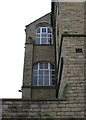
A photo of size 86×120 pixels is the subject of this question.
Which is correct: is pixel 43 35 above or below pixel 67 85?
above

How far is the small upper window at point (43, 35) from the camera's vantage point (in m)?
23.1

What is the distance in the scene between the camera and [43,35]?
2355 cm

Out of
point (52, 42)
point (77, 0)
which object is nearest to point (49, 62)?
point (52, 42)

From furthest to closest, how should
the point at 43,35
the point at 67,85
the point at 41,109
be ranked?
1. the point at 43,35
2. the point at 67,85
3. the point at 41,109

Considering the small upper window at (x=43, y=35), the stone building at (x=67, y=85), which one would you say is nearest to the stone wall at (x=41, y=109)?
the stone building at (x=67, y=85)

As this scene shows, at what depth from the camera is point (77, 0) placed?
12.0m

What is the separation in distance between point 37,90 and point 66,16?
8840mm

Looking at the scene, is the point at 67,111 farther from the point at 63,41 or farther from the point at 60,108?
the point at 63,41

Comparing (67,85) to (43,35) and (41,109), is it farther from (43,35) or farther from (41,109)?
(43,35)

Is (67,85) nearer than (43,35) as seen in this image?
Yes

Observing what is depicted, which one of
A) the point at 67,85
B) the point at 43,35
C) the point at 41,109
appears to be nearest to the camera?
the point at 41,109

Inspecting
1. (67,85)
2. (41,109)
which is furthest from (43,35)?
(41,109)

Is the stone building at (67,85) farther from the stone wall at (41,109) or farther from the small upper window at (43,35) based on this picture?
the small upper window at (43,35)

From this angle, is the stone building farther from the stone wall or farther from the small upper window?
the small upper window
